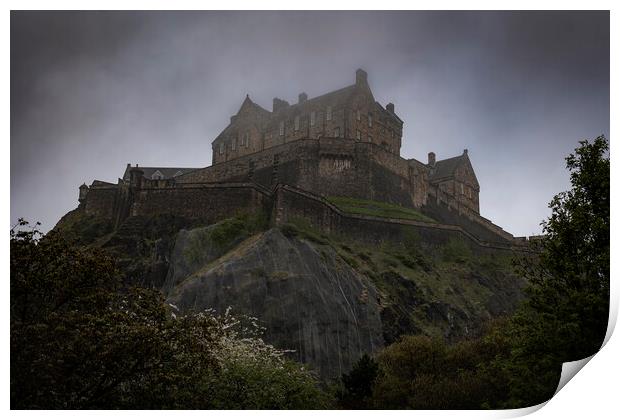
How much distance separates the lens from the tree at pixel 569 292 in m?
20.7

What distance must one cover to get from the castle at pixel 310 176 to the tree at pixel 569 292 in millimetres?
21383

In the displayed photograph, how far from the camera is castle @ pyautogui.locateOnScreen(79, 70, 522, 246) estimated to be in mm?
43844

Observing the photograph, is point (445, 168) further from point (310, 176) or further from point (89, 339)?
point (89, 339)

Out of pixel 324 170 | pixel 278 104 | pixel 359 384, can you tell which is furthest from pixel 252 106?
pixel 359 384

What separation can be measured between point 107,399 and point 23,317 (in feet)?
9.58

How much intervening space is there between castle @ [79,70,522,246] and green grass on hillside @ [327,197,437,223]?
2.92 ft

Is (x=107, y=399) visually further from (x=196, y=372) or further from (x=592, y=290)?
(x=592, y=290)

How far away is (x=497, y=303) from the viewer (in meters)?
42.1

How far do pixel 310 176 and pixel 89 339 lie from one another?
34392 mm

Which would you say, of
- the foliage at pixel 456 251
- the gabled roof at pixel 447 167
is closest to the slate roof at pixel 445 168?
the gabled roof at pixel 447 167

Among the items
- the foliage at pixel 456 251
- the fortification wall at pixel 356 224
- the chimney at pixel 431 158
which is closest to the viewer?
the fortification wall at pixel 356 224

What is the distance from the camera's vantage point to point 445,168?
6888cm

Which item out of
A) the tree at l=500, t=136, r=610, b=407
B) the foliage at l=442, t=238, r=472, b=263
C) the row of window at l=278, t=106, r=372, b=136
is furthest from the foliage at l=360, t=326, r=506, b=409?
the row of window at l=278, t=106, r=372, b=136

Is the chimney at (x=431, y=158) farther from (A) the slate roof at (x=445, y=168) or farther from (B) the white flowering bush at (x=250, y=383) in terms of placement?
(B) the white flowering bush at (x=250, y=383)
